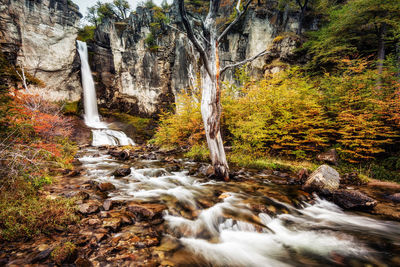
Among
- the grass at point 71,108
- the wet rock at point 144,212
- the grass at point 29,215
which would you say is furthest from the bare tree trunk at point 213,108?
the grass at point 71,108

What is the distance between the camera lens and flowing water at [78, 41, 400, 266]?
8.16 ft

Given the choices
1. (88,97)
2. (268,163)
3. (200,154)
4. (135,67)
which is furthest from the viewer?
(135,67)

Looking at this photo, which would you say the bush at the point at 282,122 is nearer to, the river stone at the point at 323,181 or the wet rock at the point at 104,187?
the river stone at the point at 323,181

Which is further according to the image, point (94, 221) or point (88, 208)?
point (88, 208)

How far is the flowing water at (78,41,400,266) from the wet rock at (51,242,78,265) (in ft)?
3.79

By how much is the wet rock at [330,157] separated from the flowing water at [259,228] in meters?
3.27

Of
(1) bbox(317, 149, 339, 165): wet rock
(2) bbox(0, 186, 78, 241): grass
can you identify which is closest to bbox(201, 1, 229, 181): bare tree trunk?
Result: (2) bbox(0, 186, 78, 241): grass

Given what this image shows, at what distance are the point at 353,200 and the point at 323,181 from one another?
0.83 m

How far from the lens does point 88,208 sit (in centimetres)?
303

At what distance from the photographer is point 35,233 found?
2.25m

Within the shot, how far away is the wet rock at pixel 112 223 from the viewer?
2637 millimetres

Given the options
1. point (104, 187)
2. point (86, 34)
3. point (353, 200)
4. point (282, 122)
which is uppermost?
point (86, 34)

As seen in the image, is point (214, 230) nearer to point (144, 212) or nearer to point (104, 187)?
point (144, 212)

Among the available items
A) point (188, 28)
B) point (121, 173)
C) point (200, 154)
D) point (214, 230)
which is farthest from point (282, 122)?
point (121, 173)
